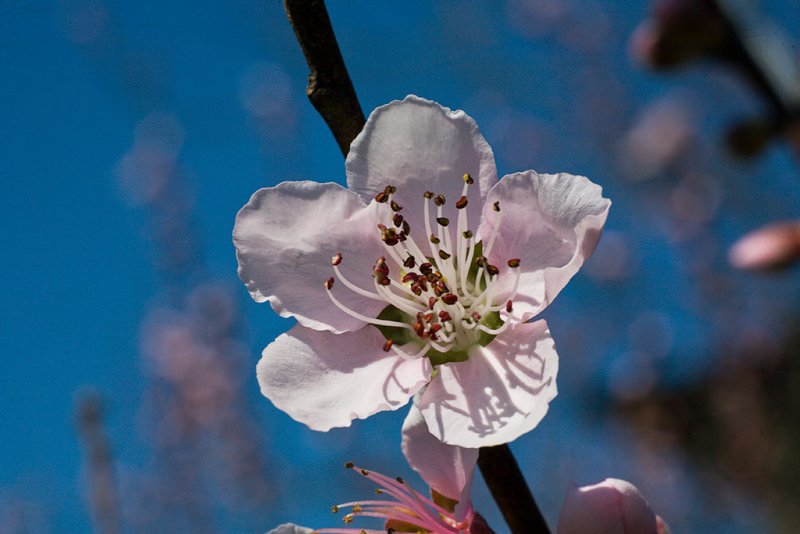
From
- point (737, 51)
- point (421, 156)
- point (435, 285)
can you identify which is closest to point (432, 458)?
point (435, 285)

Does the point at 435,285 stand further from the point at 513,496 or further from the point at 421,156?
the point at 513,496

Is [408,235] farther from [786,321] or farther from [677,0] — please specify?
[786,321]

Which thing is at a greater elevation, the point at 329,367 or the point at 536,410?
the point at 329,367

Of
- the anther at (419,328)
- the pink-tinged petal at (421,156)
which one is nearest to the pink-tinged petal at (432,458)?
the anther at (419,328)

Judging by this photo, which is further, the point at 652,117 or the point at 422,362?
the point at 652,117

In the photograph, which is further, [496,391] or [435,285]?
[435,285]

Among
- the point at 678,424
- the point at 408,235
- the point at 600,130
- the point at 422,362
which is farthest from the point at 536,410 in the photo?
the point at 678,424
